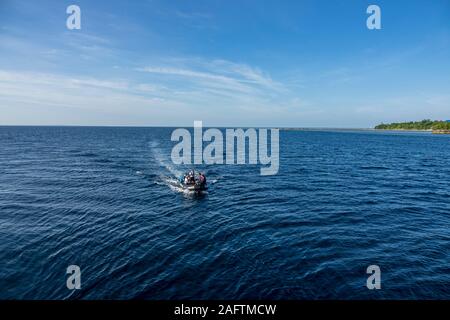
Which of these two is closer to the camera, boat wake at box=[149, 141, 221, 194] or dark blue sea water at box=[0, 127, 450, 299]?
dark blue sea water at box=[0, 127, 450, 299]

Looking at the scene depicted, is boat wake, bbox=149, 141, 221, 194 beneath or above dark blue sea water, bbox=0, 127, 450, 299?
above

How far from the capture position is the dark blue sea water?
19.1m

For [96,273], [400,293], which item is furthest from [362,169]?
[96,273]

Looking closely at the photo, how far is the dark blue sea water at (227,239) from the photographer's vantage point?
19.1m

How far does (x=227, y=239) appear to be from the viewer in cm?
2630

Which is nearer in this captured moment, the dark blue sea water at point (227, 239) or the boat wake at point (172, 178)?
the dark blue sea water at point (227, 239)

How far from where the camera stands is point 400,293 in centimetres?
1845

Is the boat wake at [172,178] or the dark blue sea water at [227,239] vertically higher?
the boat wake at [172,178]

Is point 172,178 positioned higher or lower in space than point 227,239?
higher

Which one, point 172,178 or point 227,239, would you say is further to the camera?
point 172,178
